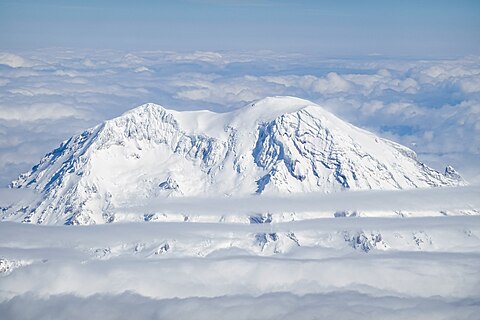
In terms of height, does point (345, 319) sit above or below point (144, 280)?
above

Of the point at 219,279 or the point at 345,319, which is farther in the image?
the point at 219,279

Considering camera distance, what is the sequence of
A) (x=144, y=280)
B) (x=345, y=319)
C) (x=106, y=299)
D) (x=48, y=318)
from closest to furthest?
(x=345, y=319) → (x=48, y=318) → (x=106, y=299) → (x=144, y=280)

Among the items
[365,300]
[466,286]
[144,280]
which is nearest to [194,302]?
[144,280]

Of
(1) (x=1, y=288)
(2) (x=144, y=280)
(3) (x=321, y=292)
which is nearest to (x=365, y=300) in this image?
(3) (x=321, y=292)

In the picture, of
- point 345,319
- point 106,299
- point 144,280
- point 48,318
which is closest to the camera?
point 345,319

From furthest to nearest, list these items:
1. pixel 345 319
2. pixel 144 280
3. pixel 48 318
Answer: pixel 144 280
pixel 48 318
pixel 345 319

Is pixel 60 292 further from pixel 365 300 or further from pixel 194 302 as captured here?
pixel 365 300

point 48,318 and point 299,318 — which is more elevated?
point 299,318

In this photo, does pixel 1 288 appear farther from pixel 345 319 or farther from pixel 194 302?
pixel 345 319

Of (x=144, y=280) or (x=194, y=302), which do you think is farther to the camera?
(x=144, y=280)
